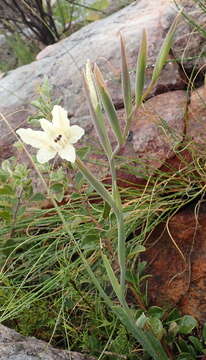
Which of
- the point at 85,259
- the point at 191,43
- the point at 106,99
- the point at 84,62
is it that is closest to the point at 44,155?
→ the point at 106,99

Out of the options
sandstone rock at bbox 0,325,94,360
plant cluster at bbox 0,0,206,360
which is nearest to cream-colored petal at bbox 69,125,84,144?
plant cluster at bbox 0,0,206,360

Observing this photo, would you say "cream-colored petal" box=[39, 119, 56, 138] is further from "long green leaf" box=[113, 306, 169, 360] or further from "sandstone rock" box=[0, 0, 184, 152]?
"sandstone rock" box=[0, 0, 184, 152]

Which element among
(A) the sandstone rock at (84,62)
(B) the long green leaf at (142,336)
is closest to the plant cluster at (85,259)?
(B) the long green leaf at (142,336)

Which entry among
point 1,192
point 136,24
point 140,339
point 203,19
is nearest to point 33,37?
point 136,24

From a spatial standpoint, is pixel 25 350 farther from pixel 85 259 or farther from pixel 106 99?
pixel 106 99

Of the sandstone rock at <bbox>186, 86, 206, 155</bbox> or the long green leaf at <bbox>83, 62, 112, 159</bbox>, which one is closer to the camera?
the long green leaf at <bbox>83, 62, 112, 159</bbox>
